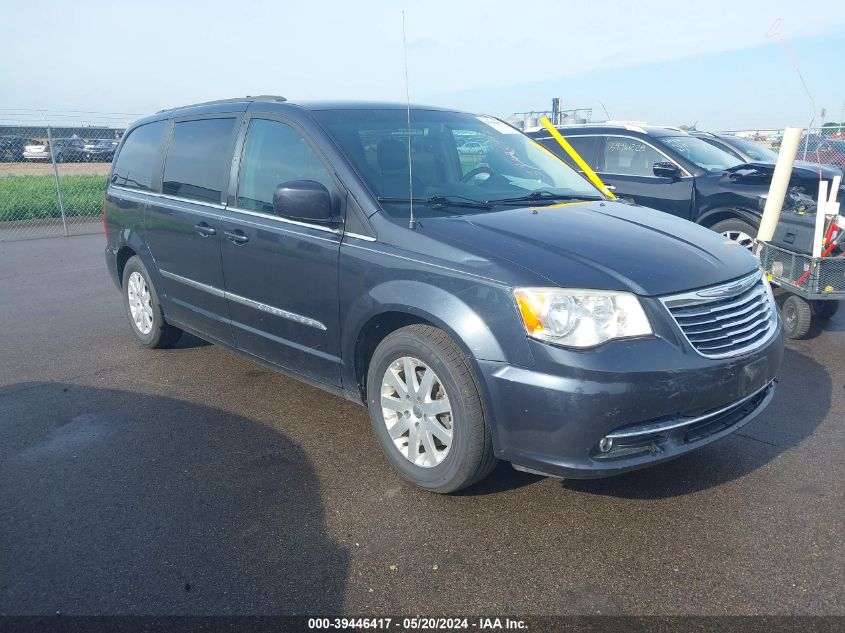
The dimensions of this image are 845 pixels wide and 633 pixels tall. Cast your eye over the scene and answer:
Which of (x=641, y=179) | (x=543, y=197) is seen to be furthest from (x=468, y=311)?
(x=641, y=179)

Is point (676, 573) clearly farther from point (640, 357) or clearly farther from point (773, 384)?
point (773, 384)

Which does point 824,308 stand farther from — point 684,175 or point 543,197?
Result: point 543,197

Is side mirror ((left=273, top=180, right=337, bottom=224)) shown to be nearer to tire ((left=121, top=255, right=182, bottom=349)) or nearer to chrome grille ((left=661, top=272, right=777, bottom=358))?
chrome grille ((left=661, top=272, right=777, bottom=358))

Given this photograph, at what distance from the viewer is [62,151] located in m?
15.0

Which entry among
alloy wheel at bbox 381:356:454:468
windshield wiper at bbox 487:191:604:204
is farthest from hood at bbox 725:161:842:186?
alloy wheel at bbox 381:356:454:468

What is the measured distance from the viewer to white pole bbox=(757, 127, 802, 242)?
5992 mm

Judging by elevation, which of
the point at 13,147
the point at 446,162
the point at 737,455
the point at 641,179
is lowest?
the point at 737,455

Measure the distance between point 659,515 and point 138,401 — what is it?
131 inches

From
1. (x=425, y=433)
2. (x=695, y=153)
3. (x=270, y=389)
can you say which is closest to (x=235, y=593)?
(x=425, y=433)

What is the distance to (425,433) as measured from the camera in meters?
3.40

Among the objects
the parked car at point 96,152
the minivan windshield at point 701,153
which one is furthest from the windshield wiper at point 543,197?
the parked car at point 96,152

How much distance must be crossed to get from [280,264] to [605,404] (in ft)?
6.66

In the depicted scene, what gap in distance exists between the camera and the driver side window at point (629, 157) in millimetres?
8250

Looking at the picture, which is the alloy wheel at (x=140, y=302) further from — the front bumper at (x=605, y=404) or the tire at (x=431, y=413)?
the front bumper at (x=605, y=404)
